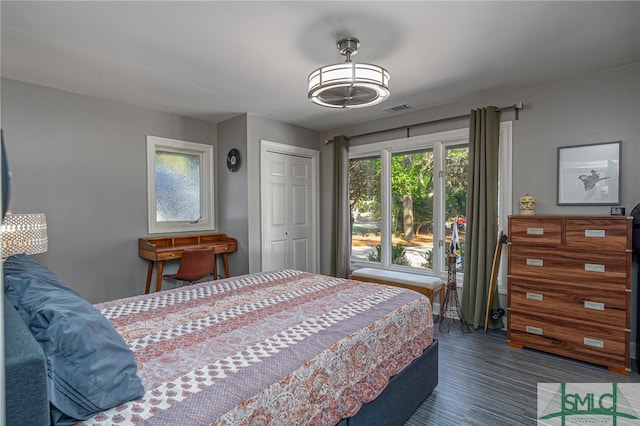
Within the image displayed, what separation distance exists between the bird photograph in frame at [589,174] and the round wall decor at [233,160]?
3.51 meters

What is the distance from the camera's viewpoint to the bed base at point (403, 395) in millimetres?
1614

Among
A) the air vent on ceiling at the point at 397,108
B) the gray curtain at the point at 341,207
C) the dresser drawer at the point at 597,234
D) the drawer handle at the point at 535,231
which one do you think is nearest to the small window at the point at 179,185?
the gray curtain at the point at 341,207

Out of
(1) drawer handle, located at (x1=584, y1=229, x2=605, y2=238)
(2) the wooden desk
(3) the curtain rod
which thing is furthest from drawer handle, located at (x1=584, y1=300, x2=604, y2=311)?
(2) the wooden desk

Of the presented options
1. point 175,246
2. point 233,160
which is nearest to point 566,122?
point 233,160

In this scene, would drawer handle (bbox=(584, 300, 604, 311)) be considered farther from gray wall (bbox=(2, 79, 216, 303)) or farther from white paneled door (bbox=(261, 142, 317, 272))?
gray wall (bbox=(2, 79, 216, 303))

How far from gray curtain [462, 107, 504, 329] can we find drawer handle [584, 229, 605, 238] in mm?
807

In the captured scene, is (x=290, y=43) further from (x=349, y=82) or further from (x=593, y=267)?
(x=593, y=267)

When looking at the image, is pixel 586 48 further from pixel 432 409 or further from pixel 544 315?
pixel 432 409

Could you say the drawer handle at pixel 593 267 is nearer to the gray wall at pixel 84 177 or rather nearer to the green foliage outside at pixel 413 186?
the green foliage outside at pixel 413 186

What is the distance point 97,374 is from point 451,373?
7.91 ft

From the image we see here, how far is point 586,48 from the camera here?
8.09 feet

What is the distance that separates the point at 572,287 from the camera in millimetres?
2646

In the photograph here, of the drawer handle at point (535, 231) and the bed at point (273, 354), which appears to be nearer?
the bed at point (273, 354)

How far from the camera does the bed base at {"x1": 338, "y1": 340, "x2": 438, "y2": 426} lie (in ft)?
5.30
